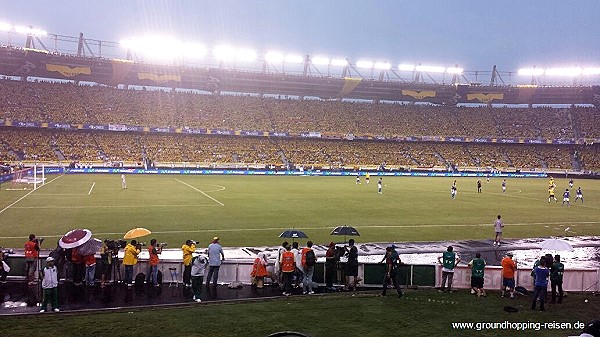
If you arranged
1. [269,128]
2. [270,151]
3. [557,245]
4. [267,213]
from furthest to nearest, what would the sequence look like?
[269,128] → [270,151] → [267,213] → [557,245]

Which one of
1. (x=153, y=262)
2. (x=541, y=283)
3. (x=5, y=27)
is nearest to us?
(x=541, y=283)

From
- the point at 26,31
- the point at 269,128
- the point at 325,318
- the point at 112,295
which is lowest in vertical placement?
the point at 112,295

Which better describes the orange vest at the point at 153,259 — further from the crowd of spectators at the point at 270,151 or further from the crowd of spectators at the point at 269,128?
the crowd of spectators at the point at 270,151

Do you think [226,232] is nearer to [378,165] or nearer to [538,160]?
[378,165]

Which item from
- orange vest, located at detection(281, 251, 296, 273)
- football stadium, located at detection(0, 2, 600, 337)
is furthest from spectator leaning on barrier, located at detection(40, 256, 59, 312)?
orange vest, located at detection(281, 251, 296, 273)

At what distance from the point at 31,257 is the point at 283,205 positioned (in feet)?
67.4

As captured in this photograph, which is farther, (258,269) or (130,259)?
(258,269)

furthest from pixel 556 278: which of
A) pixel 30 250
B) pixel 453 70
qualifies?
pixel 453 70

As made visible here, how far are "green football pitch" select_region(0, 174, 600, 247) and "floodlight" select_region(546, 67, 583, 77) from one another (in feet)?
167

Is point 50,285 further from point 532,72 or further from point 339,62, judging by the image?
point 532,72

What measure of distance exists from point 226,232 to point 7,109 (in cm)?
5718

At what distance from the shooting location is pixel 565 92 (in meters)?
86.2

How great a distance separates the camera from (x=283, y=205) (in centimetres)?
3350

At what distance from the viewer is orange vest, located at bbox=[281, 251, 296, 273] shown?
14102 mm
